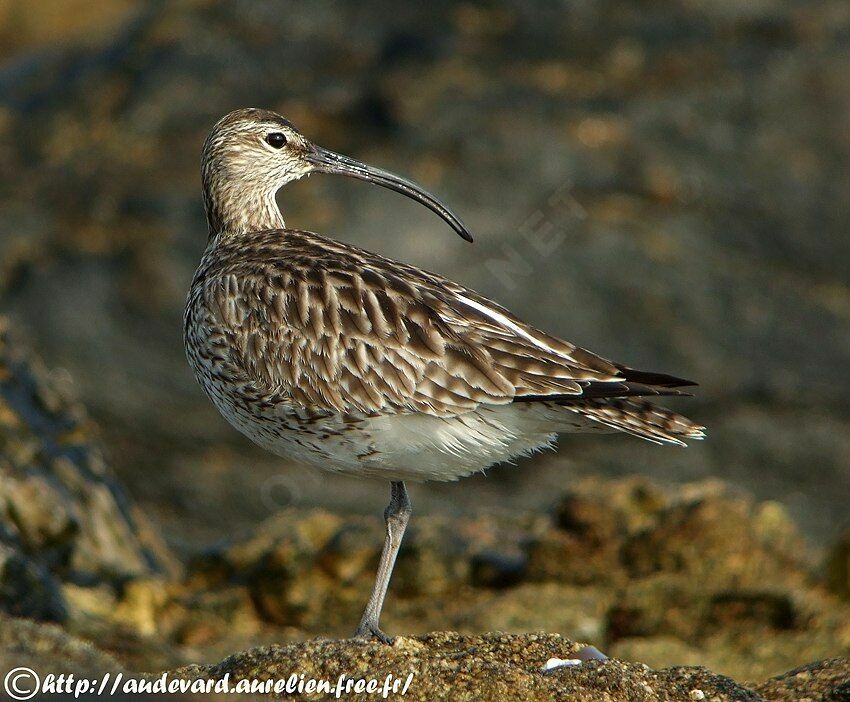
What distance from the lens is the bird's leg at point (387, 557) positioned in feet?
26.9

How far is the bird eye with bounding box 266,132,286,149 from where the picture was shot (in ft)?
34.0

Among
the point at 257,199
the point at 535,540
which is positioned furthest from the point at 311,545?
the point at 257,199

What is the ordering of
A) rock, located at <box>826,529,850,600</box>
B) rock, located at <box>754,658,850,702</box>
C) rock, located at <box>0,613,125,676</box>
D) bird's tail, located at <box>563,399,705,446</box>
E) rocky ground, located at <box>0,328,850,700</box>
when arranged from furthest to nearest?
rock, located at <box>826,529,850,600</box>, rocky ground, located at <box>0,328,850,700</box>, bird's tail, located at <box>563,399,705,446</box>, rock, located at <box>754,658,850,702</box>, rock, located at <box>0,613,125,676</box>

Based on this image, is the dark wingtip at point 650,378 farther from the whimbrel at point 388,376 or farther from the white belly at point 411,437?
the white belly at point 411,437

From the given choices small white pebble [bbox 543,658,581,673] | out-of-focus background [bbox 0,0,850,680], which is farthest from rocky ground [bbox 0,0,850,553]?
small white pebble [bbox 543,658,581,673]

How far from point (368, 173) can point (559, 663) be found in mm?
4992

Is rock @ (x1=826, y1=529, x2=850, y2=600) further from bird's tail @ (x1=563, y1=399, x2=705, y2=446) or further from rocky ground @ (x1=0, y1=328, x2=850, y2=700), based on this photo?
bird's tail @ (x1=563, y1=399, x2=705, y2=446)

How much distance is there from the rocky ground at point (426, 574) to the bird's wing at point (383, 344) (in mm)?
2135

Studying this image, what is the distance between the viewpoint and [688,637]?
1023 cm

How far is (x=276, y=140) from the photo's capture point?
409 inches

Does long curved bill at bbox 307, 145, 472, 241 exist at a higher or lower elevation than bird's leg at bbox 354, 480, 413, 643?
higher

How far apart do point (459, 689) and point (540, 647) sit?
94 cm

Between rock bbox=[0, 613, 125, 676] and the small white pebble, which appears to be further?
the small white pebble

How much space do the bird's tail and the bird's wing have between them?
0.59ft
